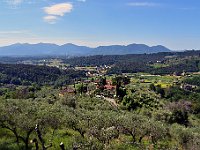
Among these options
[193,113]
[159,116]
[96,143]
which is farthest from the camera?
[193,113]

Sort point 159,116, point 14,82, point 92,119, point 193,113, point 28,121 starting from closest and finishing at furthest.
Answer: point 28,121 < point 92,119 < point 159,116 < point 193,113 < point 14,82

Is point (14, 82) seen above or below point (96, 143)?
below

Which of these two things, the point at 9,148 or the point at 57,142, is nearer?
the point at 9,148

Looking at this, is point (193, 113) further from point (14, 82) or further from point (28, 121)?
point (14, 82)

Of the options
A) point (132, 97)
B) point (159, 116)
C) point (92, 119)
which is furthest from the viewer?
point (132, 97)

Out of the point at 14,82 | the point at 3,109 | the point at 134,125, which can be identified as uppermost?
the point at 3,109

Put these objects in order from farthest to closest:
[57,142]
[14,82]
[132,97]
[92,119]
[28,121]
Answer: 1. [14,82]
2. [132,97]
3. [92,119]
4. [57,142]
5. [28,121]

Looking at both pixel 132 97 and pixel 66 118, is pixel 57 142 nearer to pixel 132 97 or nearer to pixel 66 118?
pixel 66 118

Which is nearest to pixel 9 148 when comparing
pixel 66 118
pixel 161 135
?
pixel 66 118

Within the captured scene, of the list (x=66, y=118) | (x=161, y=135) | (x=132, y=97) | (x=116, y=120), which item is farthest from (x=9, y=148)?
(x=132, y=97)
